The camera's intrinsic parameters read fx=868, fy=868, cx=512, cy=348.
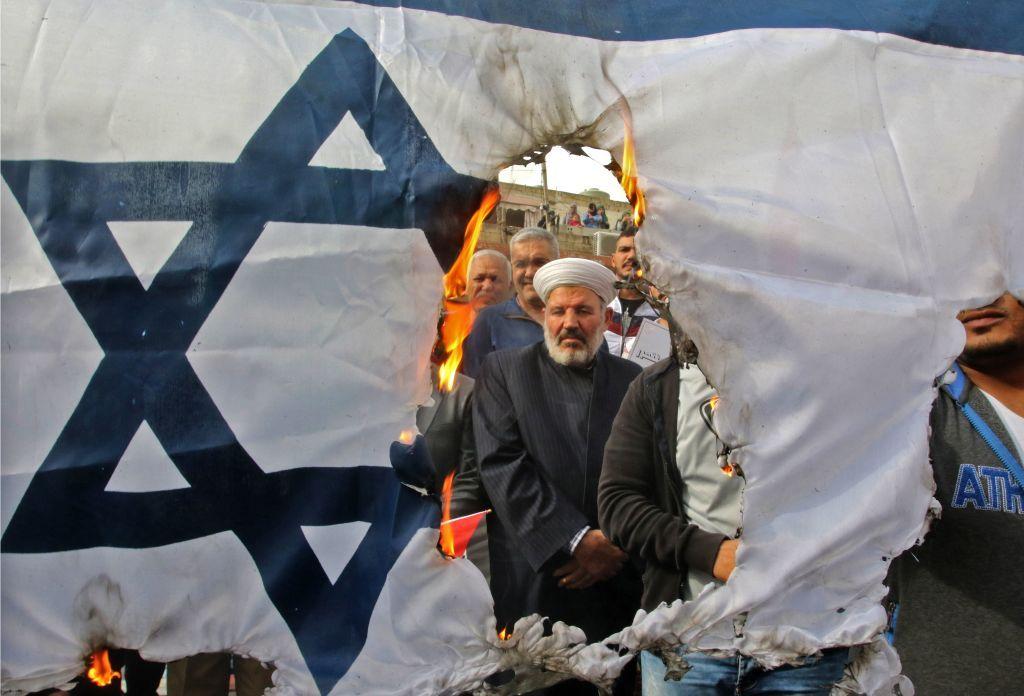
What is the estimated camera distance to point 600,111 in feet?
5.59

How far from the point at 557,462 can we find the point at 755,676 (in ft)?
3.02

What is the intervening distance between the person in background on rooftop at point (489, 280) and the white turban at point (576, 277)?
2.06 ft

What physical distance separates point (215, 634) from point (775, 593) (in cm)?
104

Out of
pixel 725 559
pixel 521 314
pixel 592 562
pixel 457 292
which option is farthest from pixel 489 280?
pixel 725 559

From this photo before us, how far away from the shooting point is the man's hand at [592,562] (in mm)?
2463

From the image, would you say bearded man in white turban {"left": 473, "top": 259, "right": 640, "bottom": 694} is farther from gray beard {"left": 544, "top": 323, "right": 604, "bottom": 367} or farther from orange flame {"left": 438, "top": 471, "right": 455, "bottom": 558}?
orange flame {"left": 438, "top": 471, "right": 455, "bottom": 558}

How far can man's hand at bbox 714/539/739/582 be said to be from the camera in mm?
1856

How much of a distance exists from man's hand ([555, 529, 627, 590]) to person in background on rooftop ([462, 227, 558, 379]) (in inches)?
41.5

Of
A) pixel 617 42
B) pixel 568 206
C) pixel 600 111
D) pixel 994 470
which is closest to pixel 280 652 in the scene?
pixel 600 111

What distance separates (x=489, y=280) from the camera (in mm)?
3664

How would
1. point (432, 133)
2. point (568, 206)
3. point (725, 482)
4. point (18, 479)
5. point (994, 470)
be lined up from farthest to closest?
point (568, 206) → point (725, 482) → point (994, 470) → point (432, 133) → point (18, 479)

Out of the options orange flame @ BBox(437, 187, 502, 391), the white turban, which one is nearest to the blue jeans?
orange flame @ BBox(437, 187, 502, 391)

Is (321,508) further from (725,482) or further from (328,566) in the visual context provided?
(725,482)

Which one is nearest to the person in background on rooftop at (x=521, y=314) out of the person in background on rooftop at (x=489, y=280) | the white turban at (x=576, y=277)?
the person in background on rooftop at (x=489, y=280)
